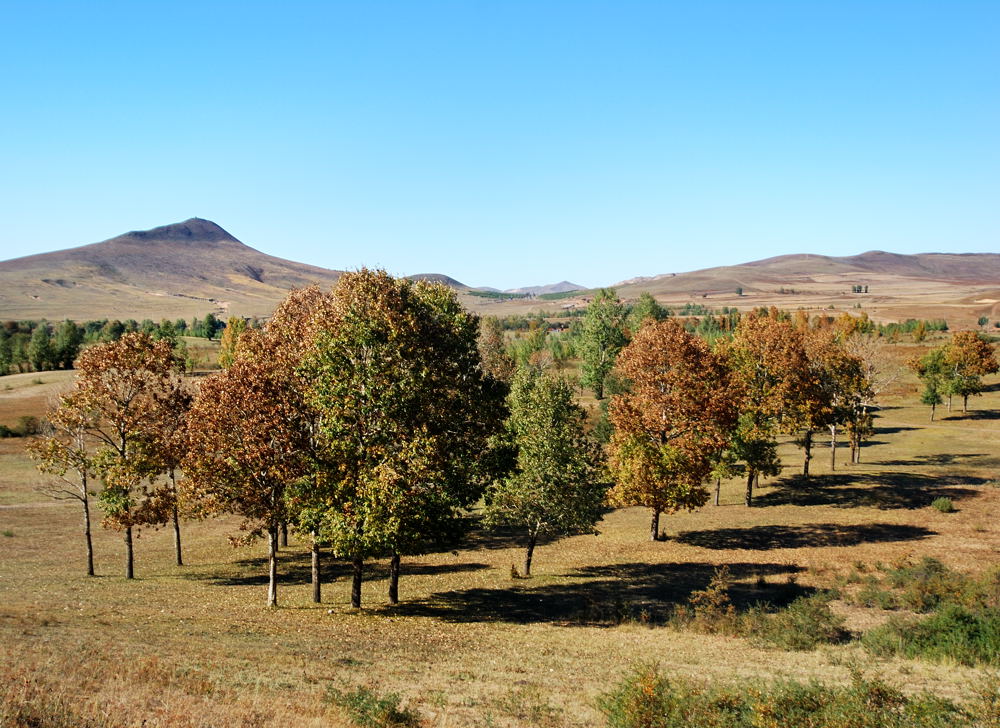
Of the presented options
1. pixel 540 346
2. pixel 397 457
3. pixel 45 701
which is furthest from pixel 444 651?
pixel 540 346

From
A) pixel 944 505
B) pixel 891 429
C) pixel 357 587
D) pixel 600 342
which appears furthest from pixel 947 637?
pixel 600 342

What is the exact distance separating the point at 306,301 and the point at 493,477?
16.0 meters

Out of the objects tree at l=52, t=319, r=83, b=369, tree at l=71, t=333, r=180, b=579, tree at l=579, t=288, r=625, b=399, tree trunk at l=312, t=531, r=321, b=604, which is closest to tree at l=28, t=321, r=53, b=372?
tree at l=52, t=319, r=83, b=369

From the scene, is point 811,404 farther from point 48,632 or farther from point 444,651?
point 48,632

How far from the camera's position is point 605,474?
46250 millimetres

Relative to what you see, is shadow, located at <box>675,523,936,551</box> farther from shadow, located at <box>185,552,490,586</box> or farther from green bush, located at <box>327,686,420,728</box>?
green bush, located at <box>327,686,420,728</box>

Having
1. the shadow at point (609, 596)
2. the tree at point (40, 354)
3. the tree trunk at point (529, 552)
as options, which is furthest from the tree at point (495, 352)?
the tree at point (40, 354)

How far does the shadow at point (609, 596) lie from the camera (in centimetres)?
3241

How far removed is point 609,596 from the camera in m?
36.3

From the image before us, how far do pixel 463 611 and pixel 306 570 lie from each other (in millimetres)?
14271

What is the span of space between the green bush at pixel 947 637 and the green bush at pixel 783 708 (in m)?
7.60

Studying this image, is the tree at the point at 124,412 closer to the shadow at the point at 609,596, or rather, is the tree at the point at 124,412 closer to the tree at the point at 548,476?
the shadow at the point at 609,596

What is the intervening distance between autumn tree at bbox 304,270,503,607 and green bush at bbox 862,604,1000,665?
19.2 meters

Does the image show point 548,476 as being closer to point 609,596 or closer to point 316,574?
point 609,596
